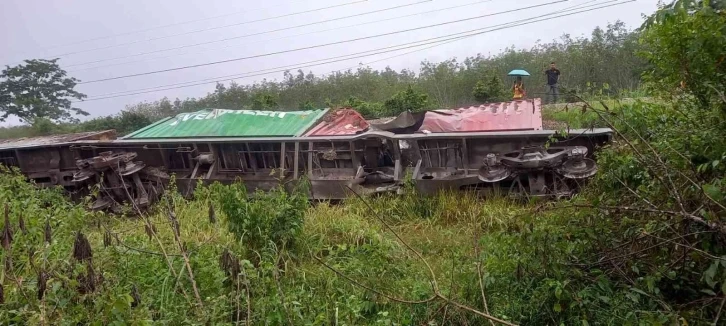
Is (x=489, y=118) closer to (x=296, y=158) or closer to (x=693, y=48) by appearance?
(x=296, y=158)

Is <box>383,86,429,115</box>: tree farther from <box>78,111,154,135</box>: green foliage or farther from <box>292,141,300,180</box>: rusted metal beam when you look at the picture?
<box>78,111,154,135</box>: green foliage

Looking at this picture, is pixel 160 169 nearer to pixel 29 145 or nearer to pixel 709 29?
pixel 29 145

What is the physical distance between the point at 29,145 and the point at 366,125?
22.7 ft

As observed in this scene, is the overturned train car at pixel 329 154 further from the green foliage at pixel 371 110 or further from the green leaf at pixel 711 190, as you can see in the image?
the green leaf at pixel 711 190

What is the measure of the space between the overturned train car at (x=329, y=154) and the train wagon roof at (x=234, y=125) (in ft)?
0.07

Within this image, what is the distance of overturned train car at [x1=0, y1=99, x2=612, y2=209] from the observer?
Answer: 20.9ft

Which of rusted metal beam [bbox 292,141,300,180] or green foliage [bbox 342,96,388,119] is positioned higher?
green foliage [bbox 342,96,388,119]

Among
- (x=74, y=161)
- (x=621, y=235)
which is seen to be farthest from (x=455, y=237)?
(x=74, y=161)

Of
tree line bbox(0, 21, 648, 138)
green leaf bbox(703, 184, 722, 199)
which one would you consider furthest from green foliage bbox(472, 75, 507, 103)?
green leaf bbox(703, 184, 722, 199)

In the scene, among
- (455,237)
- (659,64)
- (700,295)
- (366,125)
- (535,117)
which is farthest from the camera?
(366,125)

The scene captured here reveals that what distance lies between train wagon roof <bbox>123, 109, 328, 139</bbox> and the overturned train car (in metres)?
0.02

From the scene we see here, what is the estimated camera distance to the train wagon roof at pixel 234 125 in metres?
8.31

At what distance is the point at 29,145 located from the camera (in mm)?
9141

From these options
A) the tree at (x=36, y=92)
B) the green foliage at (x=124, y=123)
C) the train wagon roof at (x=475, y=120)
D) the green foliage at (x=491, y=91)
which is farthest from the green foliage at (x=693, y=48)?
the tree at (x=36, y=92)
